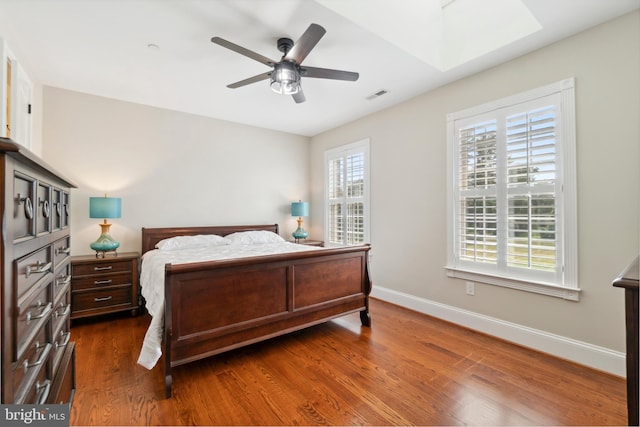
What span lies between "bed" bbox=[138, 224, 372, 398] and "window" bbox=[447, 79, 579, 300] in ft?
3.81

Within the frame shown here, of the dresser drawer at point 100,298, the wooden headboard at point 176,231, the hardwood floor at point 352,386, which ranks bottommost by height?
the hardwood floor at point 352,386

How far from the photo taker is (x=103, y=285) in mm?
3205

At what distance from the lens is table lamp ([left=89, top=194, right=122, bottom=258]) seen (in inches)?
128

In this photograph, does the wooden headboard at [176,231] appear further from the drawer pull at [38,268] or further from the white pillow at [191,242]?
the drawer pull at [38,268]

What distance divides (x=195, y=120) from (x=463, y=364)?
4.38m

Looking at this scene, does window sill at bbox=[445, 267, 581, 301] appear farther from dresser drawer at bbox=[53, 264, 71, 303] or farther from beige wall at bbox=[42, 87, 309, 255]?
dresser drawer at bbox=[53, 264, 71, 303]

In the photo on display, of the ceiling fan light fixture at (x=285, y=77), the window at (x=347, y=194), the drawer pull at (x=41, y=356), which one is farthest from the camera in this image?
the window at (x=347, y=194)

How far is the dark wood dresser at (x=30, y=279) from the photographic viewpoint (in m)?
0.77

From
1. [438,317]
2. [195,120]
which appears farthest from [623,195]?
[195,120]

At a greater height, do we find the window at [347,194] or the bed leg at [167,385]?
the window at [347,194]

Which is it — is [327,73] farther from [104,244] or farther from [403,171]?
[104,244]

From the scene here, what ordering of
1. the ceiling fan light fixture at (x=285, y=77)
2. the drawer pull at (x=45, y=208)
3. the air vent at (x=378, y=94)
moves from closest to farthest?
the drawer pull at (x=45, y=208)
the ceiling fan light fixture at (x=285, y=77)
the air vent at (x=378, y=94)

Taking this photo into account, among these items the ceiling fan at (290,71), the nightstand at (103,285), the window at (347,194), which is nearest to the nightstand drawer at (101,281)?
the nightstand at (103,285)

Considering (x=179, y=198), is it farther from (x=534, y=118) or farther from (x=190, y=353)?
(x=534, y=118)
